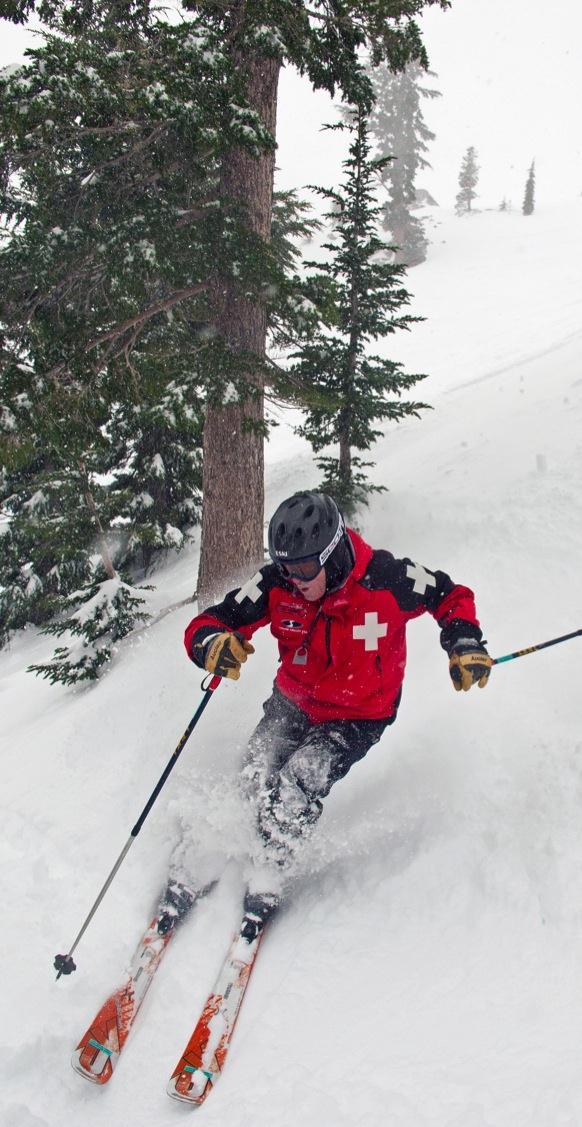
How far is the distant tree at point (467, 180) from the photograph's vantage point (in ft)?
181

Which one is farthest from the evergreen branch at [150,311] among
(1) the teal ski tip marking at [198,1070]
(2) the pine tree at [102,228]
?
(1) the teal ski tip marking at [198,1070]

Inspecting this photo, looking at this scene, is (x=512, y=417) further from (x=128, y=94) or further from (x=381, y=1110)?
(x=381, y=1110)

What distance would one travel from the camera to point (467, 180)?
55.8 m

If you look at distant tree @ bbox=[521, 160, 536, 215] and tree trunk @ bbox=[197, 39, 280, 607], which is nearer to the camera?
tree trunk @ bbox=[197, 39, 280, 607]

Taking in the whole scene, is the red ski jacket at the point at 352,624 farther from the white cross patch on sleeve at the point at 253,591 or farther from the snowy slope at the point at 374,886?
the snowy slope at the point at 374,886

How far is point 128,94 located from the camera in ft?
16.5

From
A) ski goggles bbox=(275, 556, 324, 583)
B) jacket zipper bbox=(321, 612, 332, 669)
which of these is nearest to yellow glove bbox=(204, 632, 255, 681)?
jacket zipper bbox=(321, 612, 332, 669)

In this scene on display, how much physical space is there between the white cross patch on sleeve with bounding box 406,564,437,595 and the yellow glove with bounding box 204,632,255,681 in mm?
1143

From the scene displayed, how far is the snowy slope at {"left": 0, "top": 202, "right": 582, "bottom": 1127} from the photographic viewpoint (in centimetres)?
279

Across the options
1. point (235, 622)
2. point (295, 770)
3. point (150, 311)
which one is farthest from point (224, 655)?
point (150, 311)

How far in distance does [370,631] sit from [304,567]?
1.94 ft

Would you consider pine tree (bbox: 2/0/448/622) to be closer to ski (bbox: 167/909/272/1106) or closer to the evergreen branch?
the evergreen branch

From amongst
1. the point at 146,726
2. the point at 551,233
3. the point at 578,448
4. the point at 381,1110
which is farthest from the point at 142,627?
the point at 551,233

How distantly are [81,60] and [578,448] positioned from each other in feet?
20.1
